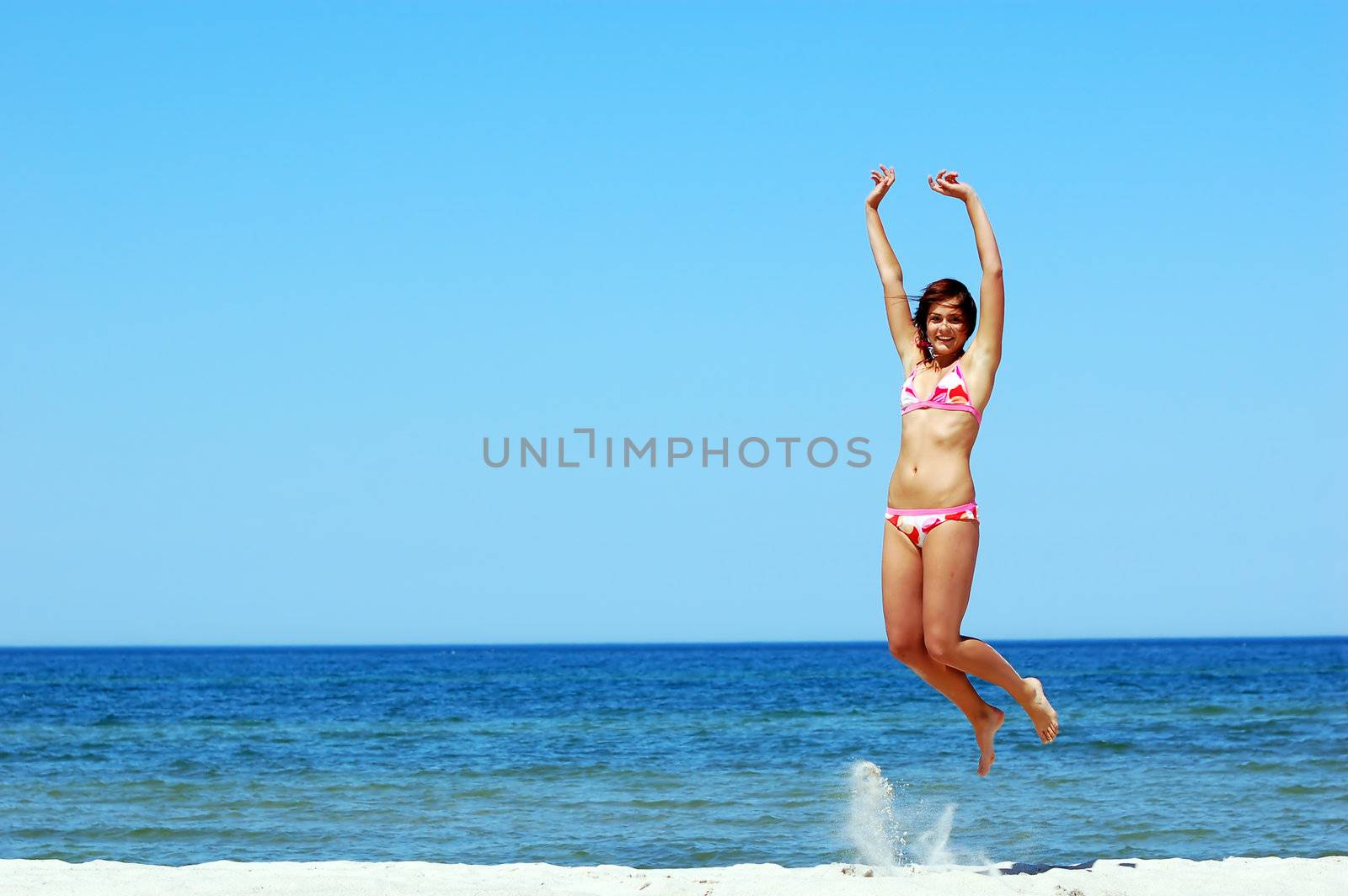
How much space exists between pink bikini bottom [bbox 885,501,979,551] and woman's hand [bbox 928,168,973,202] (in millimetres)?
1342

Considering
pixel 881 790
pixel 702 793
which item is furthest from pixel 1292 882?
pixel 702 793

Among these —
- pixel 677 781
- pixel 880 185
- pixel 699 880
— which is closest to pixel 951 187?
pixel 880 185

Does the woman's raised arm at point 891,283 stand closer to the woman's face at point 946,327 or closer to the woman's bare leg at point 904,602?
the woman's face at point 946,327

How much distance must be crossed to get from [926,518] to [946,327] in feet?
2.79

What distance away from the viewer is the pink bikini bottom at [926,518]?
580cm

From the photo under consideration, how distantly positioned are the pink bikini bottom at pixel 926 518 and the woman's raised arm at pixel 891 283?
0.73m

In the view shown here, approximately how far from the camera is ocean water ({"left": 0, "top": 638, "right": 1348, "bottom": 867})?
1064 centimetres

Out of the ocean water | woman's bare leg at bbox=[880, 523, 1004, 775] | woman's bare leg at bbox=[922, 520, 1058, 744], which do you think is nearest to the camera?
woman's bare leg at bbox=[922, 520, 1058, 744]

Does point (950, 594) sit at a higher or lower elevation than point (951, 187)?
lower

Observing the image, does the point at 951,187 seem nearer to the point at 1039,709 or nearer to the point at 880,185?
the point at 880,185

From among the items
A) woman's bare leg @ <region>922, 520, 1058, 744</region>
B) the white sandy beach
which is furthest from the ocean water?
woman's bare leg @ <region>922, 520, 1058, 744</region>

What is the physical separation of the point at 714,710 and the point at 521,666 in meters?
38.3

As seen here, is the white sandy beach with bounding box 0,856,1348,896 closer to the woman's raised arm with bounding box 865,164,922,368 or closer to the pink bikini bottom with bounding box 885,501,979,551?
the pink bikini bottom with bounding box 885,501,979,551

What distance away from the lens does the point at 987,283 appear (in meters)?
5.79
